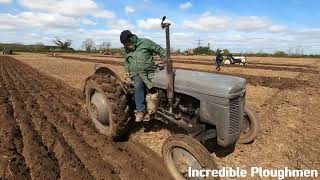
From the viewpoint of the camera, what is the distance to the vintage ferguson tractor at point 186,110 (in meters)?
4.18

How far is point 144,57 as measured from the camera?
5.23m

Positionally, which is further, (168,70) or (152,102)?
(152,102)

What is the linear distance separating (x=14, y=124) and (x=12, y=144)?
121 cm

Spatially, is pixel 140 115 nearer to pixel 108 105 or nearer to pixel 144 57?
pixel 108 105

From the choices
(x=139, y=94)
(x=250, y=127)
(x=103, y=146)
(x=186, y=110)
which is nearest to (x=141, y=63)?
(x=139, y=94)

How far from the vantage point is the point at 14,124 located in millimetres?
6441

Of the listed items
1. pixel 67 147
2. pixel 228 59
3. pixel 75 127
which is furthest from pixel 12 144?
pixel 228 59

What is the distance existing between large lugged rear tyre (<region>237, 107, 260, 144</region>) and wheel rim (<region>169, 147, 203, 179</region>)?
1.63m

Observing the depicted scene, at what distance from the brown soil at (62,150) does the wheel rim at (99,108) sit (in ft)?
0.87

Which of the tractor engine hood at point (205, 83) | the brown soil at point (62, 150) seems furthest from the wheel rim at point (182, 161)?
the tractor engine hood at point (205, 83)

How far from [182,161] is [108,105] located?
5.54 ft

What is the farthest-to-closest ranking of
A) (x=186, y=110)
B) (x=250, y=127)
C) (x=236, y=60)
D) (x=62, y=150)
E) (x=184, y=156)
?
(x=236, y=60) < (x=250, y=127) < (x=62, y=150) < (x=186, y=110) < (x=184, y=156)

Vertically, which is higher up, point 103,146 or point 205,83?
point 205,83

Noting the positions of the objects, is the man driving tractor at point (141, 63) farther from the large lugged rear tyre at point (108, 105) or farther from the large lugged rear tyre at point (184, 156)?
the large lugged rear tyre at point (184, 156)
